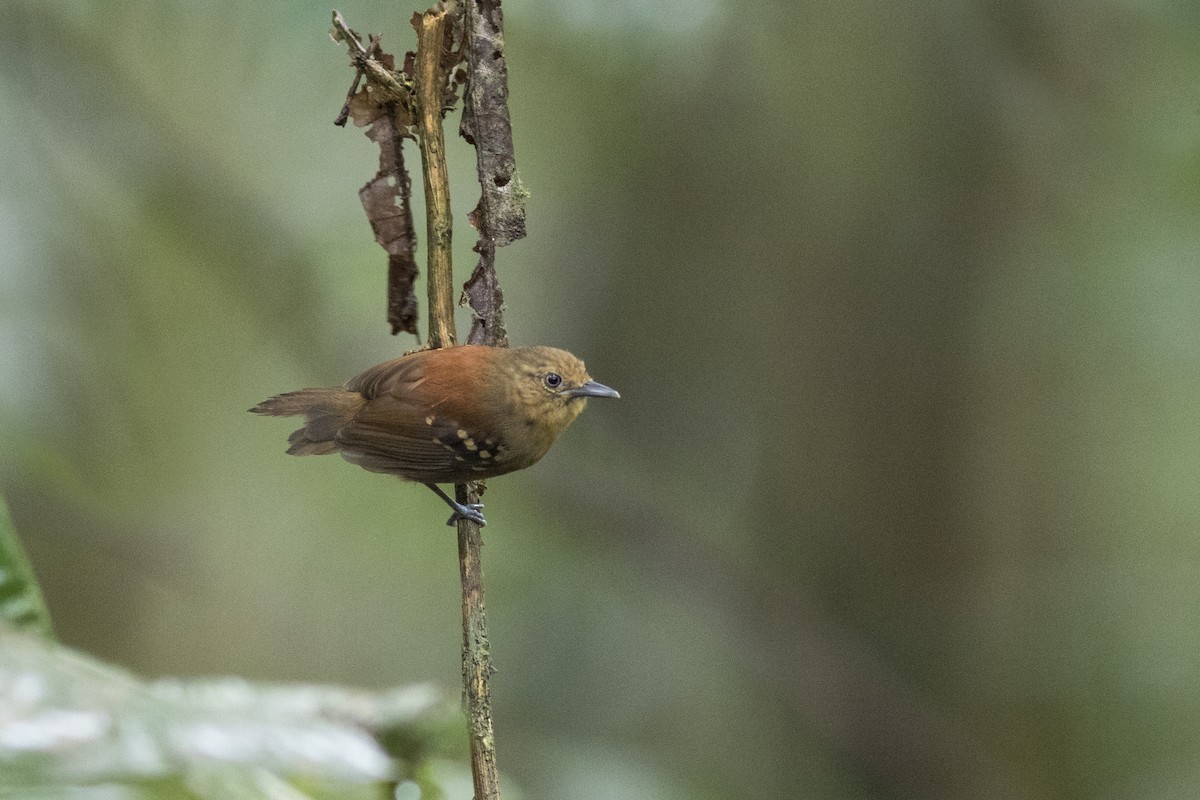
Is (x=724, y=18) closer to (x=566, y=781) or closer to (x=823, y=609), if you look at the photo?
(x=823, y=609)

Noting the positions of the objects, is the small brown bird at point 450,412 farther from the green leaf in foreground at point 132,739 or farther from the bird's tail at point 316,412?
the green leaf in foreground at point 132,739

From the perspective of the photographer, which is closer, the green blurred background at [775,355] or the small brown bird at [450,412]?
the small brown bird at [450,412]

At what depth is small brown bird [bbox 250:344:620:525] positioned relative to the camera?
219 cm

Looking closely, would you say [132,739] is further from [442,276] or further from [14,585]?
[442,276]

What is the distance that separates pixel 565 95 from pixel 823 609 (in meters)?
2.48

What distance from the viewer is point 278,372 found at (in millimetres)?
5539

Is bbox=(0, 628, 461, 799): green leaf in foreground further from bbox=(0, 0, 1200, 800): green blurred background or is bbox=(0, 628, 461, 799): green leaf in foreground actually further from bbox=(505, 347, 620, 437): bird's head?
bbox=(0, 0, 1200, 800): green blurred background

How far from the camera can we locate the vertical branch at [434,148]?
78.2 inches

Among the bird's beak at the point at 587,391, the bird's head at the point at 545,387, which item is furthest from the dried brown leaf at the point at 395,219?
the bird's beak at the point at 587,391

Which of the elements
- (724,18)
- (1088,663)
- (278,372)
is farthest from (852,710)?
(278,372)

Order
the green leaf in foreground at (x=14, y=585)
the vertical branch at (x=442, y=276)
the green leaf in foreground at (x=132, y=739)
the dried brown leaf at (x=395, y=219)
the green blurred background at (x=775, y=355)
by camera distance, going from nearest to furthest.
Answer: the green leaf in foreground at (x=132, y=739) < the green leaf in foreground at (x=14, y=585) < the vertical branch at (x=442, y=276) < the dried brown leaf at (x=395, y=219) < the green blurred background at (x=775, y=355)

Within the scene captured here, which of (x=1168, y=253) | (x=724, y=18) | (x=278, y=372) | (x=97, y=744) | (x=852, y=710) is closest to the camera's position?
(x=97, y=744)

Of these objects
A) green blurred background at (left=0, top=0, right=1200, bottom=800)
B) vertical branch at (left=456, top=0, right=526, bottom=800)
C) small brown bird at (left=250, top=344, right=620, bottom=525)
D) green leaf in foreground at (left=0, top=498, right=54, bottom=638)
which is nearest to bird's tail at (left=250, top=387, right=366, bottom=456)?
small brown bird at (left=250, top=344, right=620, bottom=525)

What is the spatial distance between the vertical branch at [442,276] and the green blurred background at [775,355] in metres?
1.78
